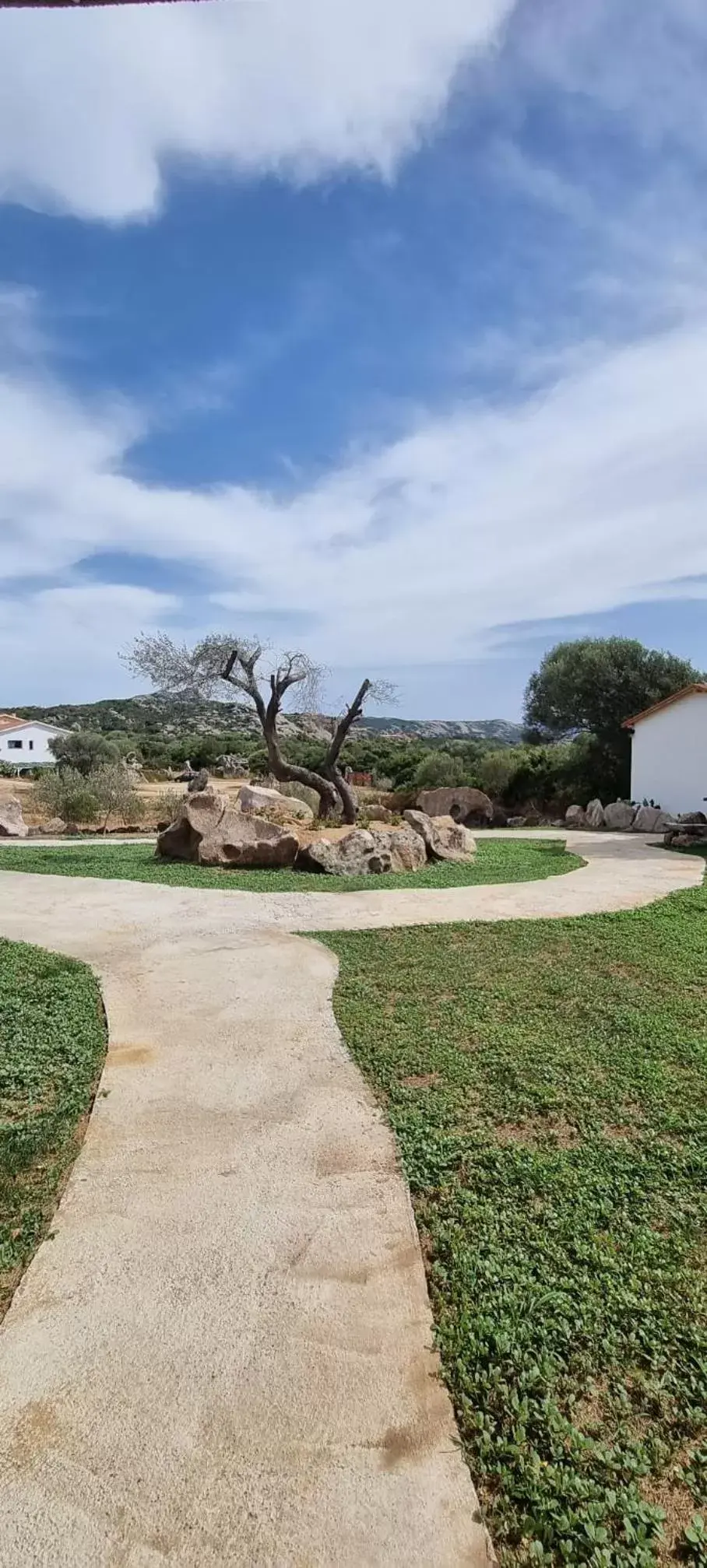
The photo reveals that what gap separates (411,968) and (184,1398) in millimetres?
4080

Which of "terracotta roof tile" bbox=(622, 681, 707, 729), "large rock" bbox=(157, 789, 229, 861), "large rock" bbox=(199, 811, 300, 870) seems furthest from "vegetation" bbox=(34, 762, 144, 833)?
"terracotta roof tile" bbox=(622, 681, 707, 729)

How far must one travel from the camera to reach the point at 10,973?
5.58 metres

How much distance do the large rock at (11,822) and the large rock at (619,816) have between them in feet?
44.3

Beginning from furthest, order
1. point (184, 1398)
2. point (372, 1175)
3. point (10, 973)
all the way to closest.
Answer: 1. point (10, 973)
2. point (372, 1175)
3. point (184, 1398)

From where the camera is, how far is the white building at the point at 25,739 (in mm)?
46125

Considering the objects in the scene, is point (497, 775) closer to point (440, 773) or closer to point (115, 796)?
point (440, 773)

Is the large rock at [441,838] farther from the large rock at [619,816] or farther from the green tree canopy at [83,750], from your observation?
the green tree canopy at [83,750]

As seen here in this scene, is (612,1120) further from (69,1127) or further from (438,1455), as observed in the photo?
(69,1127)

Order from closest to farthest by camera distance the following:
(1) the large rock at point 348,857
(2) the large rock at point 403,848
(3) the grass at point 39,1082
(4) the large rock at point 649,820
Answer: (3) the grass at point 39,1082, (1) the large rock at point 348,857, (2) the large rock at point 403,848, (4) the large rock at point 649,820

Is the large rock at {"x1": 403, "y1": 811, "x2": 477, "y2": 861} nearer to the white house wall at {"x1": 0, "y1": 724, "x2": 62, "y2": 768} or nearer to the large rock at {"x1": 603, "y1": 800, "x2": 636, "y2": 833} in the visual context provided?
the large rock at {"x1": 603, "y1": 800, "x2": 636, "y2": 833}

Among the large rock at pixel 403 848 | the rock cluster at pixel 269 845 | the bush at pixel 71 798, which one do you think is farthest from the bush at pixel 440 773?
the rock cluster at pixel 269 845

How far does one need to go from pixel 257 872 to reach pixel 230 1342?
847cm

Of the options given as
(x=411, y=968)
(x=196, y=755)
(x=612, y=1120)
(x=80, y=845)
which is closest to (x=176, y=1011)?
(x=411, y=968)

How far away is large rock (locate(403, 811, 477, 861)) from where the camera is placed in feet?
39.3
